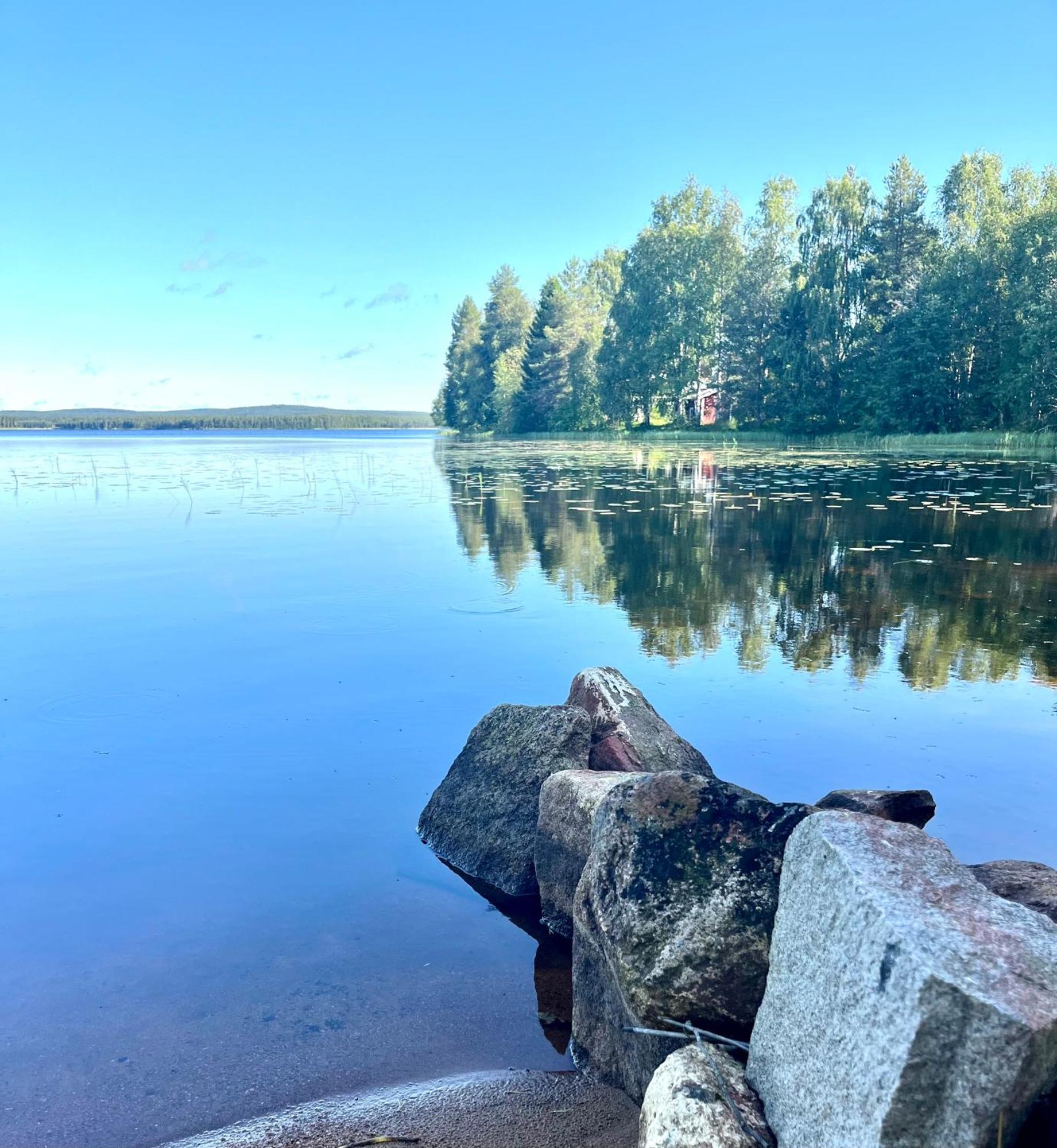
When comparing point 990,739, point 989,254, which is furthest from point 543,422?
point 990,739

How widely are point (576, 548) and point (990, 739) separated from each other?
10.3 metres

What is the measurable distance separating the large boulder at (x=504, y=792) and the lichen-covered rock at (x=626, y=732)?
18 centimetres

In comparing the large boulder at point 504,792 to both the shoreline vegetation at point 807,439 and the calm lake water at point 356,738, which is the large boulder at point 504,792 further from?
the shoreline vegetation at point 807,439

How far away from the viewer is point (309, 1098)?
3.53 metres

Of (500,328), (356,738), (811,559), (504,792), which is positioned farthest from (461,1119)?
(500,328)

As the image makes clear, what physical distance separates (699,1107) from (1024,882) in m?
1.82

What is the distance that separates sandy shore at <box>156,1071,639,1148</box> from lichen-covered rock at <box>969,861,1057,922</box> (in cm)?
171

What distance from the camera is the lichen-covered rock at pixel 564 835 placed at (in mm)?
4488

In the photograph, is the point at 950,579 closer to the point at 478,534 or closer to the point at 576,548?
the point at 576,548

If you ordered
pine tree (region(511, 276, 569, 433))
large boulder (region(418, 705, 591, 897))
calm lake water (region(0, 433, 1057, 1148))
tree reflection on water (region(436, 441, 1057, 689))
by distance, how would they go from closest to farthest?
calm lake water (region(0, 433, 1057, 1148)), large boulder (region(418, 705, 591, 897)), tree reflection on water (region(436, 441, 1057, 689)), pine tree (region(511, 276, 569, 433))

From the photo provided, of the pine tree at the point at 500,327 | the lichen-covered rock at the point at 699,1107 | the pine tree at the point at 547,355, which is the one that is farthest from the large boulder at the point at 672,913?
the pine tree at the point at 500,327

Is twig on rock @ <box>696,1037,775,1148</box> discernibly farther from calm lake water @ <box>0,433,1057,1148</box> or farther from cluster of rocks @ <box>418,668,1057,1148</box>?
calm lake water @ <box>0,433,1057,1148</box>

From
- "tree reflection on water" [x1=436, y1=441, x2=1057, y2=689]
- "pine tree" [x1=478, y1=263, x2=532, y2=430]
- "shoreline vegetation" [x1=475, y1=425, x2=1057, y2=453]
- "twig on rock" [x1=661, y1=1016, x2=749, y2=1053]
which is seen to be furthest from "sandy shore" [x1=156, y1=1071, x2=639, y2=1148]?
"pine tree" [x1=478, y1=263, x2=532, y2=430]

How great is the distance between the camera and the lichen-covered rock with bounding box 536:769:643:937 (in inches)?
177
